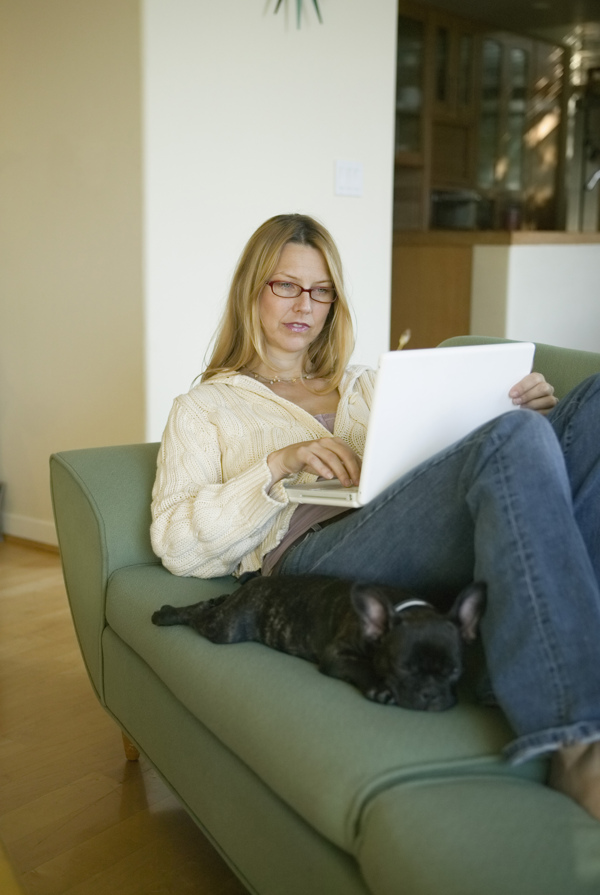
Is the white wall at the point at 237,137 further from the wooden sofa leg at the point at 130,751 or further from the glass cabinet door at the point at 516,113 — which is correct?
the glass cabinet door at the point at 516,113

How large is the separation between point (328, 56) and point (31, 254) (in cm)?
117

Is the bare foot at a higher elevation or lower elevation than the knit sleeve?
lower

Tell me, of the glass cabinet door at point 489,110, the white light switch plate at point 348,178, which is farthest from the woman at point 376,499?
the glass cabinet door at point 489,110

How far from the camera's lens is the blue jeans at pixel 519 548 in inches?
40.4

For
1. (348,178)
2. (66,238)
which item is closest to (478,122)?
(348,178)

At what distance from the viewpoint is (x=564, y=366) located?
1.80m

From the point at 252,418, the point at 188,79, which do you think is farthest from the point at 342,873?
the point at 188,79

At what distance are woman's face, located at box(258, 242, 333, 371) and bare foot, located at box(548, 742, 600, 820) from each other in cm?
98

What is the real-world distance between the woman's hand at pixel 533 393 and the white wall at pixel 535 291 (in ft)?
7.92

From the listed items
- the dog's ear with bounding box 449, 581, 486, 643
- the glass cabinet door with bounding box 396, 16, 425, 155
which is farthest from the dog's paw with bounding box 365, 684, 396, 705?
the glass cabinet door with bounding box 396, 16, 425, 155

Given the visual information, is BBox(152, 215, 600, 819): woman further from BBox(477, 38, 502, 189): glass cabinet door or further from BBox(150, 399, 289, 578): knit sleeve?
BBox(477, 38, 502, 189): glass cabinet door

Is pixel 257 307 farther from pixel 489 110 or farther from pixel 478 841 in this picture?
pixel 489 110

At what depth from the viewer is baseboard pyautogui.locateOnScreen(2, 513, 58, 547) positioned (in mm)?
3273

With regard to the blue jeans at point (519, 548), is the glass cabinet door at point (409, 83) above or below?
above
